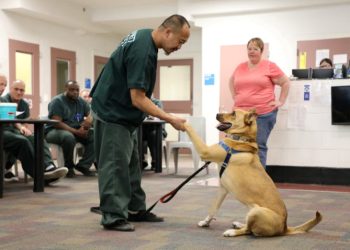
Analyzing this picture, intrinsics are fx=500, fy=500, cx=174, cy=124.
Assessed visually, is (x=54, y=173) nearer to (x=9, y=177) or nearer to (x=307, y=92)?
(x=9, y=177)

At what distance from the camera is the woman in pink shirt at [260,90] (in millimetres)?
4863

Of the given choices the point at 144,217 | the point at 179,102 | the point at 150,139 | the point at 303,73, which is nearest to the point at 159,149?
the point at 150,139

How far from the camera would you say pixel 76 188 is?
16.3 feet

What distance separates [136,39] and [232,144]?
815 mm

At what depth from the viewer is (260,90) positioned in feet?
16.0

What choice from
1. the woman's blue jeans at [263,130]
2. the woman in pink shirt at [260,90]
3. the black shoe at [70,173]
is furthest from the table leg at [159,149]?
the woman's blue jeans at [263,130]

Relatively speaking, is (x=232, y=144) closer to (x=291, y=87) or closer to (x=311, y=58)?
(x=291, y=87)

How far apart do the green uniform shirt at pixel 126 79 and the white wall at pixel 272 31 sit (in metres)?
5.08

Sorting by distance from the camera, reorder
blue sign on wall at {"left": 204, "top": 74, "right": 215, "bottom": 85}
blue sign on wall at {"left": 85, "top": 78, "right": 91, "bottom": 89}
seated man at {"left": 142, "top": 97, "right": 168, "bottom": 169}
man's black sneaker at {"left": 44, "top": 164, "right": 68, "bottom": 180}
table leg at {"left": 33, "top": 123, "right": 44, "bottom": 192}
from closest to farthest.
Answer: table leg at {"left": 33, "top": 123, "right": 44, "bottom": 192} → man's black sneaker at {"left": 44, "top": 164, "right": 68, "bottom": 180} → seated man at {"left": 142, "top": 97, "right": 168, "bottom": 169} → blue sign on wall at {"left": 204, "top": 74, "right": 215, "bottom": 85} → blue sign on wall at {"left": 85, "top": 78, "right": 91, "bottom": 89}

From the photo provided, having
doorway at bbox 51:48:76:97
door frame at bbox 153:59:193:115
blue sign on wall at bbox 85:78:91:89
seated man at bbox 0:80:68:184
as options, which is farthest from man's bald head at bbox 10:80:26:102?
door frame at bbox 153:59:193:115

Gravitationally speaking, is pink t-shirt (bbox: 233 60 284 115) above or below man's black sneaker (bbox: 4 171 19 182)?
above

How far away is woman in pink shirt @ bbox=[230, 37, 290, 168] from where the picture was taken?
486 centimetres

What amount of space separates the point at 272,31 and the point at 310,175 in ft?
9.61

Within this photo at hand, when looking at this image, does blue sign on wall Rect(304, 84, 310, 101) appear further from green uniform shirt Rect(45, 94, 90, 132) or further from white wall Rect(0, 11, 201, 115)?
white wall Rect(0, 11, 201, 115)
